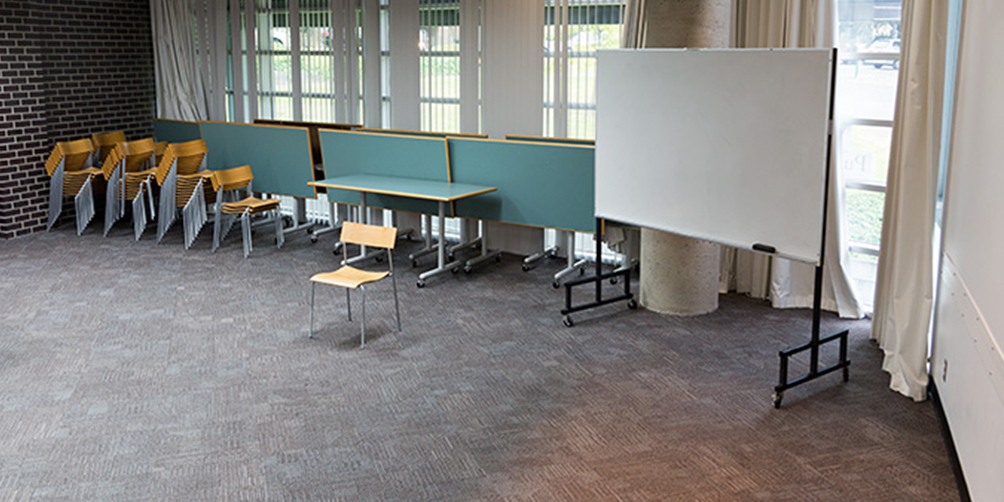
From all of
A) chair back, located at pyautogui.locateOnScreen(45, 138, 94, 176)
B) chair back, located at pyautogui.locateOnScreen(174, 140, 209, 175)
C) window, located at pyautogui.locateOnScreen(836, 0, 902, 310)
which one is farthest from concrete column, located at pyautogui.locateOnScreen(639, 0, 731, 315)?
chair back, located at pyautogui.locateOnScreen(45, 138, 94, 176)

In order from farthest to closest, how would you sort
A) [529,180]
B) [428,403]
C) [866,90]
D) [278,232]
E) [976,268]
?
[278,232] → [529,180] → [866,90] → [428,403] → [976,268]

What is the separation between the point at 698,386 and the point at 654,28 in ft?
8.99

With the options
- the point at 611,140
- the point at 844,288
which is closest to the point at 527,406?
the point at 611,140

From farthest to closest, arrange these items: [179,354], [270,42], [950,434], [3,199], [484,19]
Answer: [270,42] < [3,199] < [484,19] < [179,354] < [950,434]

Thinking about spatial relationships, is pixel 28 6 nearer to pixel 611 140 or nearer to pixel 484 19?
pixel 484 19

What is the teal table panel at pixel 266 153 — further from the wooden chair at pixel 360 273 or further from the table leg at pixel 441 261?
the wooden chair at pixel 360 273

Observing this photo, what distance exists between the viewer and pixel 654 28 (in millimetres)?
6668

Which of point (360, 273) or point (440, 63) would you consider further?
point (440, 63)

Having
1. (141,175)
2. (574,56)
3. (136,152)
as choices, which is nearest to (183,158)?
(141,175)

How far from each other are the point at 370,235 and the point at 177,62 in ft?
18.2

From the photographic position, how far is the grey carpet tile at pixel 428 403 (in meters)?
4.32

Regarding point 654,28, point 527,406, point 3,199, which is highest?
point 654,28

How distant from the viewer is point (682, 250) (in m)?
6.89

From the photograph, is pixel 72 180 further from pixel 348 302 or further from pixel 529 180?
pixel 529 180
